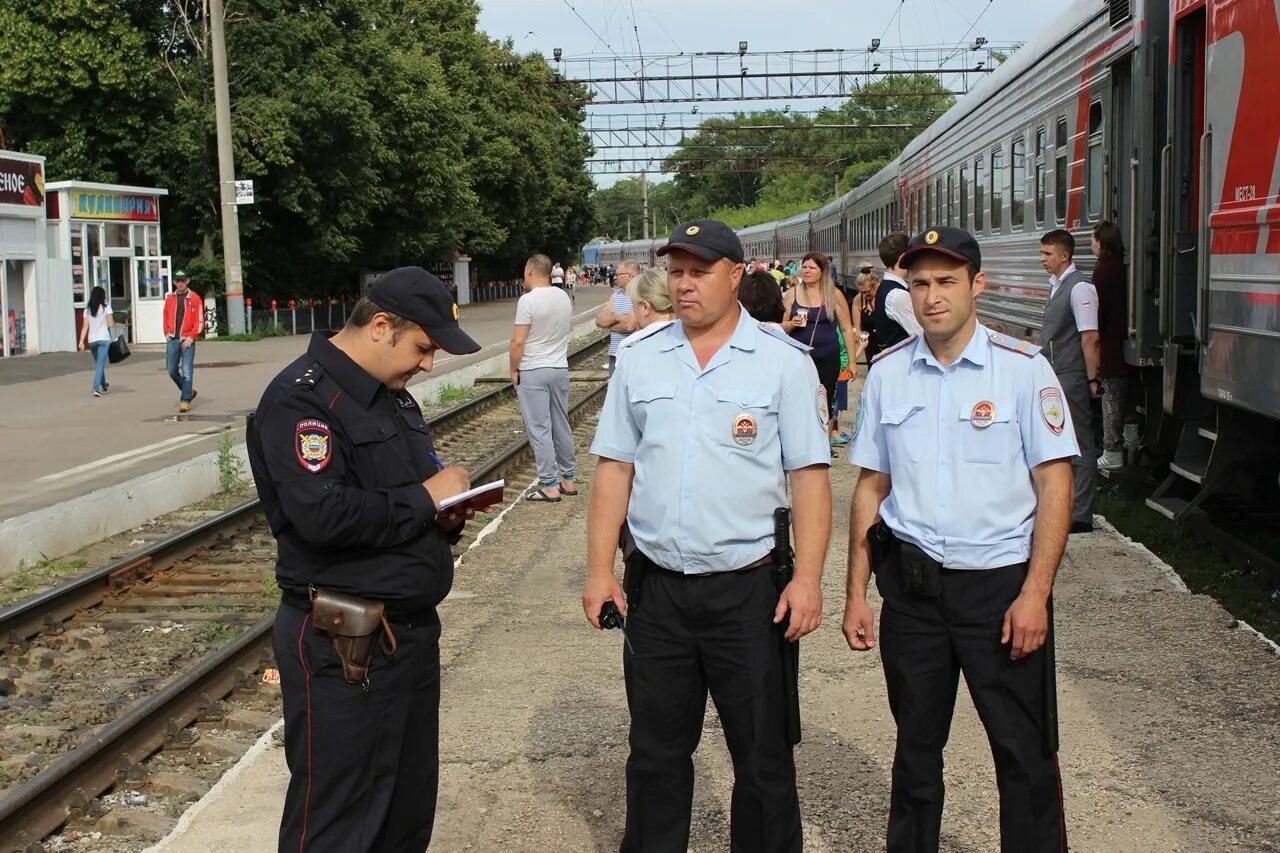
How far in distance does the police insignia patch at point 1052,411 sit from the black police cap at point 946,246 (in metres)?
0.40

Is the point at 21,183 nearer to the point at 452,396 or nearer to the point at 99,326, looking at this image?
the point at 99,326

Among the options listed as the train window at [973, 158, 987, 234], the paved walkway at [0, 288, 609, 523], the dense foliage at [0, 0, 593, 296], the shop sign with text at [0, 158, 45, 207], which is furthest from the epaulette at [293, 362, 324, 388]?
the dense foliage at [0, 0, 593, 296]

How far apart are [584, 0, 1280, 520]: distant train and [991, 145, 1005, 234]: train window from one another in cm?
6

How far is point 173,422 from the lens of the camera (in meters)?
18.4

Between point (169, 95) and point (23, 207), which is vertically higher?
point (169, 95)

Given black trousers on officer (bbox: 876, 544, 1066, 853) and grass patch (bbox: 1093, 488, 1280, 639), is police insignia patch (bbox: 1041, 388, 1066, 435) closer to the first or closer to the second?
black trousers on officer (bbox: 876, 544, 1066, 853)

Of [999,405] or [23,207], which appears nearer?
[999,405]

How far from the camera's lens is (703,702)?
4.31m

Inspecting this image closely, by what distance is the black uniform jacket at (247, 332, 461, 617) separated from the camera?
3.65 m

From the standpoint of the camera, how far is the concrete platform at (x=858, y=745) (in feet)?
16.8

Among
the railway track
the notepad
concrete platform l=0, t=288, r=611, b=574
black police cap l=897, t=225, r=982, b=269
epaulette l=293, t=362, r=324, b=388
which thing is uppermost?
black police cap l=897, t=225, r=982, b=269

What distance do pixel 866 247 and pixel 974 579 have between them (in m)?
30.3

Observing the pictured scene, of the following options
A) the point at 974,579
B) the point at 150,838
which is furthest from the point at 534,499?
the point at 974,579

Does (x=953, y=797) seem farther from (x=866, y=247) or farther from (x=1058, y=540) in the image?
(x=866, y=247)
